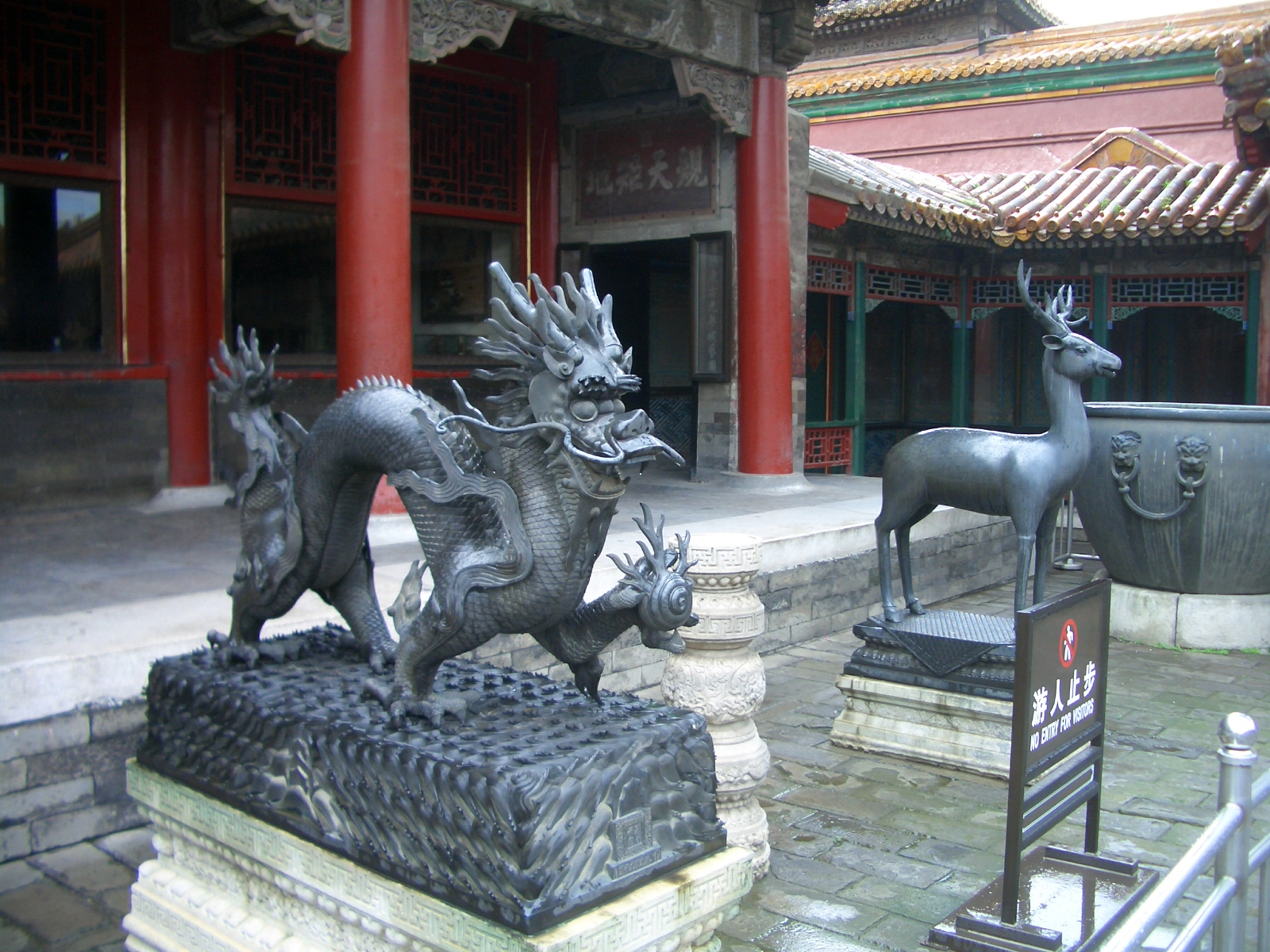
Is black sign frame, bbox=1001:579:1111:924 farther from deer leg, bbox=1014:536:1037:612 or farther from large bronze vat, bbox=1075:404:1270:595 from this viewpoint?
large bronze vat, bbox=1075:404:1270:595

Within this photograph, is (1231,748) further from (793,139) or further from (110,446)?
(793,139)

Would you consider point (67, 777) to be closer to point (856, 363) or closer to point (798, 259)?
point (798, 259)

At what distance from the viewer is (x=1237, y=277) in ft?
40.3

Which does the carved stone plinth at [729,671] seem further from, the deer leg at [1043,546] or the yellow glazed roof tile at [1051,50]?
the yellow glazed roof tile at [1051,50]

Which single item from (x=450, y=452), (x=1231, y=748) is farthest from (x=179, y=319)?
(x=1231, y=748)

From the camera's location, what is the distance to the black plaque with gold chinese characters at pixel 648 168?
955 cm

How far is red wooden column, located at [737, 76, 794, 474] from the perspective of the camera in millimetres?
9164

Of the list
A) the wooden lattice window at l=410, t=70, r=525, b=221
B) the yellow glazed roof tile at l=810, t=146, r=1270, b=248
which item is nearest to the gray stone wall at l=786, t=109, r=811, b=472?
the yellow glazed roof tile at l=810, t=146, r=1270, b=248

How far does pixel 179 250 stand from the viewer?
7.80 meters

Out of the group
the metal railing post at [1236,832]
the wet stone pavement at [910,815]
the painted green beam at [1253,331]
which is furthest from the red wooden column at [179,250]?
the painted green beam at [1253,331]

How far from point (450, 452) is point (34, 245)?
606cm

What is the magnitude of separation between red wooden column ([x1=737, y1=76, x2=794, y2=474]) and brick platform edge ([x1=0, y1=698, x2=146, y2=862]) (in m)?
6.26

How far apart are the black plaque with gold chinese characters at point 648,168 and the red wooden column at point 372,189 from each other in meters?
3.47

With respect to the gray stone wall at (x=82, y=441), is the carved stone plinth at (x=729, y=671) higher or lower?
lower
